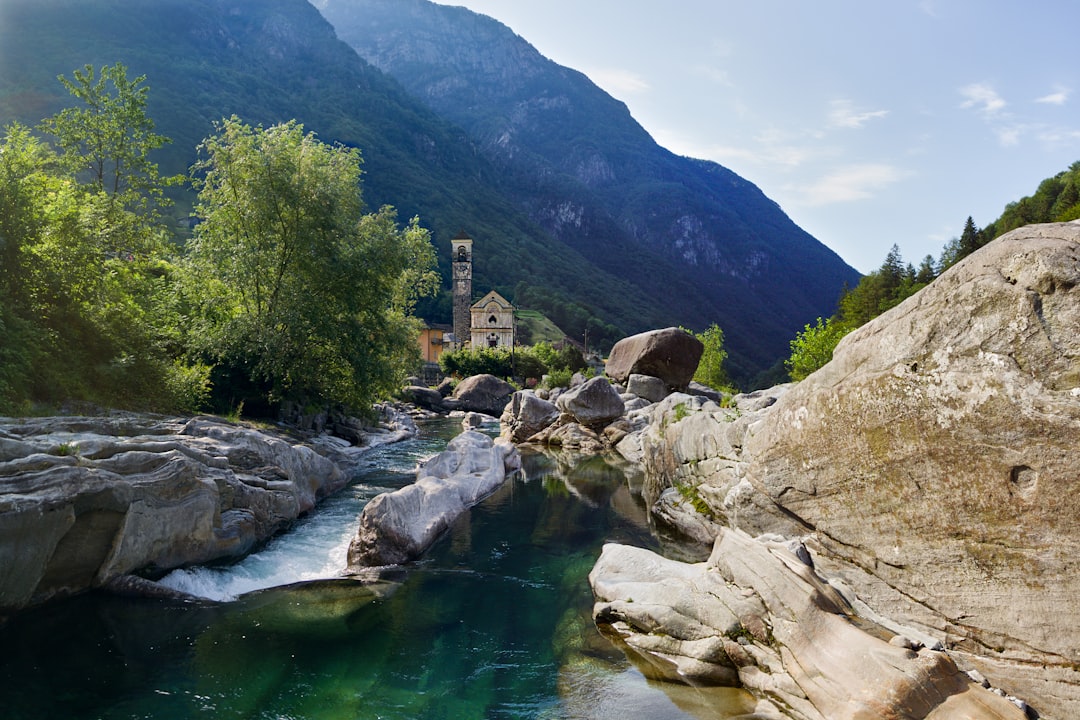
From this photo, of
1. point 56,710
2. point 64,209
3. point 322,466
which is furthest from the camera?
point 322,466

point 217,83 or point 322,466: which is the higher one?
point 217,83

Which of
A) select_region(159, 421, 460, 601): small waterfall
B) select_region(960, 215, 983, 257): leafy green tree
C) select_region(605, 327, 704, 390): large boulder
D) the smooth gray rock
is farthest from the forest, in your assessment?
select_region(960, 215, 983, 257): leafy green tree

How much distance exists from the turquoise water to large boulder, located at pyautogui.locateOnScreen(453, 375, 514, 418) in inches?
1809

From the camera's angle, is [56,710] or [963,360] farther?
[963,360]

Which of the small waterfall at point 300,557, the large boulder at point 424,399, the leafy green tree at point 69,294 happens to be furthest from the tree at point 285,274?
the large boulder at point 424,399

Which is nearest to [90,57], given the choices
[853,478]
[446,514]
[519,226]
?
[519,226]

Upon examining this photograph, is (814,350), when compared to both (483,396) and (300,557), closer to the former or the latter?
(483,396)

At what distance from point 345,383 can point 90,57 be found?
154 meters

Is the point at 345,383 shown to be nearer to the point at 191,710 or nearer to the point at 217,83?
the point at 191,710

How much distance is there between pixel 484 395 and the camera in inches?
2459

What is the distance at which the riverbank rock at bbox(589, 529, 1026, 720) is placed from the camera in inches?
309

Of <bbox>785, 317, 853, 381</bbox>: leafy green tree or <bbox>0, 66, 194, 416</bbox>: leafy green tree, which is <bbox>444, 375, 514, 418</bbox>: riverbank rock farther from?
<bbox>0, 66, 194, 416</bbox>: leafy green tree

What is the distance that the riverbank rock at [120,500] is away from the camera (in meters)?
10.4

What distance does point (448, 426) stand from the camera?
4738 centimetres
